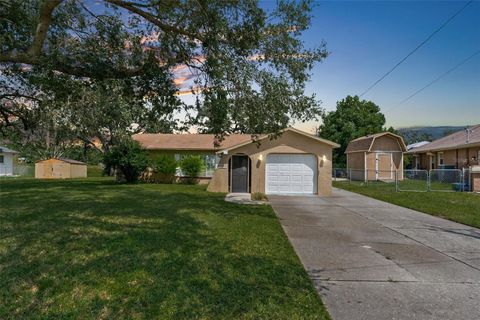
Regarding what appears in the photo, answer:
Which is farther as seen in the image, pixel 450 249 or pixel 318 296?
pixel 450 249

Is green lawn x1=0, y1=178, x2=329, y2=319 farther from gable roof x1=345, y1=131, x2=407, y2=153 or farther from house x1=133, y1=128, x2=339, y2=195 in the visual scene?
gable roof x1=345, y1=131, x2=407, y2=153

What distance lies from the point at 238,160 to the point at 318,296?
52.3 feet

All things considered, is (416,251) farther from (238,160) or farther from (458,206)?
(238,160)

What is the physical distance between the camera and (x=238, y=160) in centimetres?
2020

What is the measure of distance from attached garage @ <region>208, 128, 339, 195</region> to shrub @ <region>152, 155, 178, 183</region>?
719cm

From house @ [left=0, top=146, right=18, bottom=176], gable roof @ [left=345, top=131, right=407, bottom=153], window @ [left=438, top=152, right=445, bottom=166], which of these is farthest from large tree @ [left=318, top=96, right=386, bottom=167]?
house @ [left=0, top=146, right=18, bottom=176]

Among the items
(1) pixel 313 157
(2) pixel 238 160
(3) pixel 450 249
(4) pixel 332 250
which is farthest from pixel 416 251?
(2) pixel 238 160

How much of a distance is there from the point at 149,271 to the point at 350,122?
38.5 m

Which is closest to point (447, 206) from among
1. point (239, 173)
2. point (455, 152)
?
point (239, 173)

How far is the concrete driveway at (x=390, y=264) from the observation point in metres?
4.09

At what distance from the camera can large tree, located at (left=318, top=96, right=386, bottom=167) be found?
4016 centimetres

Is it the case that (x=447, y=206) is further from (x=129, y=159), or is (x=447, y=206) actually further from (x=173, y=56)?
(x=129, y=159)

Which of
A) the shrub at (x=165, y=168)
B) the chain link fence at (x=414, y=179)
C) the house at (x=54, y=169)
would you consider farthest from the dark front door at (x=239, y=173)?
the house at (x=54, y=169)

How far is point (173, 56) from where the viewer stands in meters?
9.33
